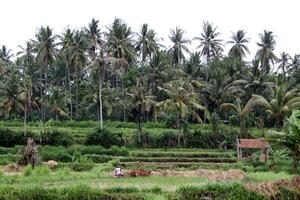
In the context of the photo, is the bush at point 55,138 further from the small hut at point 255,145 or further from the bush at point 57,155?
the small hut at point 255,145

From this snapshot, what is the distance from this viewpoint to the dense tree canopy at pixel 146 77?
5012cm

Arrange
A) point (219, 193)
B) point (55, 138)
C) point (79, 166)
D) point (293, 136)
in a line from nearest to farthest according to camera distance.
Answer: point (219, 193), point (293, 136), point (79, 166), point (55, 138)

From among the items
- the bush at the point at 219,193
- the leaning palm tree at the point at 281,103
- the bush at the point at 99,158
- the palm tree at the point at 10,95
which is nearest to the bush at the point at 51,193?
the bush at the point at 219,193

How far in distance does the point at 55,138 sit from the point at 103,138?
13.8ft

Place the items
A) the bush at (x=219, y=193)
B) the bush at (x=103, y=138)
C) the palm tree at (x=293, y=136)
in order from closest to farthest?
1. the bush at (x=219, y=193)
2. the palm tree at (x=293, y=136)
3. the bush at (x=103, y=138)

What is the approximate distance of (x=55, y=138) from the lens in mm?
45500

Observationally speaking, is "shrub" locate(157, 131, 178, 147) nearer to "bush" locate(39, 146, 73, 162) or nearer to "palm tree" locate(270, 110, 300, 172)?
"bush" locate(39, 146, 73, 162)

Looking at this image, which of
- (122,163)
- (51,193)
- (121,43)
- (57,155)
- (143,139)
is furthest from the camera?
(121,43)

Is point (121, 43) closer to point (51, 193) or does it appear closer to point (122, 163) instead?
point (122, 163)

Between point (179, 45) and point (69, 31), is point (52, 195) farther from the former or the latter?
point (179, 45)

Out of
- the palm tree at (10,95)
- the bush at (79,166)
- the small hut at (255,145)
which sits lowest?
the bush at (79,166)

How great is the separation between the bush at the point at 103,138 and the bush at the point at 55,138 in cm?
175

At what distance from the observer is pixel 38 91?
70250 mm

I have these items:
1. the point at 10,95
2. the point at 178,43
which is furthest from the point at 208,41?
the point at 10,95
